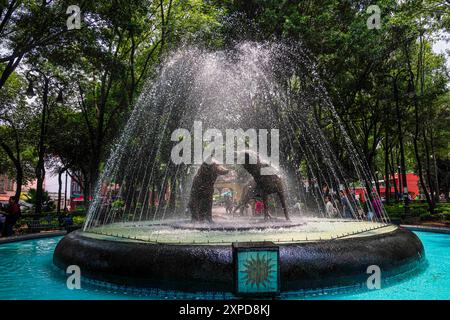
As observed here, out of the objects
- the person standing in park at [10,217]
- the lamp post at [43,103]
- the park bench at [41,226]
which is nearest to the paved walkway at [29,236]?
the person standing in park at [10,217]

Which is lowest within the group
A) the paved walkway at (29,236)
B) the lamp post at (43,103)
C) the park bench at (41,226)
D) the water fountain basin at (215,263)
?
the paved walkway at (29,236)

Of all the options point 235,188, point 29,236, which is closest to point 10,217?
point 29,236

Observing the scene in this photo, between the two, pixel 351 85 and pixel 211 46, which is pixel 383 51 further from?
pixel 211 46

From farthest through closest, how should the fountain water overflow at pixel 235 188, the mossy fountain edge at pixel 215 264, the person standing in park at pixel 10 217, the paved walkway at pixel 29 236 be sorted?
the person standing in park at pixel 10 217 < the paved walkway at pixel 29 236 < the fountain water overflow at pixel 235 188 < the mossy fountain edge at pixel 215 264

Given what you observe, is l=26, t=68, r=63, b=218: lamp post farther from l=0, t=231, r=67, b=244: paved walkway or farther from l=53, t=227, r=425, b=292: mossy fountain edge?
l=53, t=227, r=425, b=292: mossy fountain edge

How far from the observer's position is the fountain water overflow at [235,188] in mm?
5844

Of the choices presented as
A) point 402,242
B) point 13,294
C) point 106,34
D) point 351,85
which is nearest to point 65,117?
point 106,34

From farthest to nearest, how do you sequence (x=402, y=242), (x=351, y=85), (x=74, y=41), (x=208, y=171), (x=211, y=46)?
(x=351, y=85) → (x=211, y=46) → (x=74, y=41) → (x=208, y=171) → (x=402, y=242)

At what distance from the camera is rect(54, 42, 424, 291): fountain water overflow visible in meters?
5.84

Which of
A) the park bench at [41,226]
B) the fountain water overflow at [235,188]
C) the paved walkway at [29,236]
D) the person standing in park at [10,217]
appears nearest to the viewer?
the fountain water overflow at [235,188]

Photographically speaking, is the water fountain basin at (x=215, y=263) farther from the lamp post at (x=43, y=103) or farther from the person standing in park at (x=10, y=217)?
the lamp post at (x=43, y=103)

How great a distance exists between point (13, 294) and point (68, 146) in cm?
2570

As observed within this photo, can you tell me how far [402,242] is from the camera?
724cm

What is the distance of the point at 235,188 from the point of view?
91.0 feet
